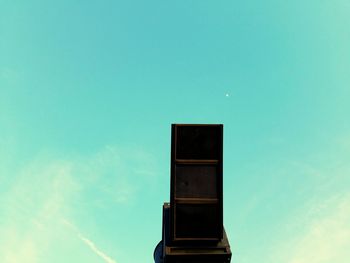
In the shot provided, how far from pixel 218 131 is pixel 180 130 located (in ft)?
2.82

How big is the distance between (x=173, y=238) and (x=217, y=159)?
2.03 meters

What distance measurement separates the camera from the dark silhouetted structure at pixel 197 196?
799cm

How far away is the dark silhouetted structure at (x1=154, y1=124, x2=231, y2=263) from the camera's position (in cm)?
799

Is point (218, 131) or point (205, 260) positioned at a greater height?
point (218, 131)

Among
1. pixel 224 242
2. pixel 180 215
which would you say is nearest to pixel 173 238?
pixel 180 215

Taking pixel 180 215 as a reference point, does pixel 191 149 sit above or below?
above

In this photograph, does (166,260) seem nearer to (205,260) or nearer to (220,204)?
(205,260)

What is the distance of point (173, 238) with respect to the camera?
26.2 ft

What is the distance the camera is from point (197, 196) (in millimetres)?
8000

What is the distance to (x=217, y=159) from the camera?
317 inches

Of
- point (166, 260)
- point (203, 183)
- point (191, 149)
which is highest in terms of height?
point (191, 149)

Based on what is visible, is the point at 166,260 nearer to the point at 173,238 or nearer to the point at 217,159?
the point at 173,238

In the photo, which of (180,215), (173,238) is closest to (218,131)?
(180,215)

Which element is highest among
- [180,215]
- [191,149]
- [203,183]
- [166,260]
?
[191,149]
